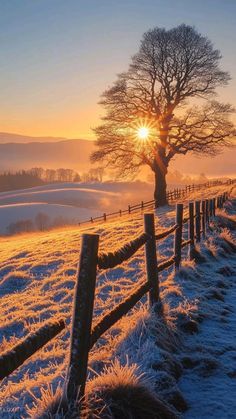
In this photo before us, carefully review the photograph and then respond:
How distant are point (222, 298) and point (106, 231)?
1281cm

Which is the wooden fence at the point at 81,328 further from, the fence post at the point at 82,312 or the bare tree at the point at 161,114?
the bare tree at the point at 161,114

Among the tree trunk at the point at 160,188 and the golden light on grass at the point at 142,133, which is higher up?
the golden light on grass at the point at 142,133

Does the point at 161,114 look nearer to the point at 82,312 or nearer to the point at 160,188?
the point at 160,188

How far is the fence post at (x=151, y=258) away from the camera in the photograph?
661cm

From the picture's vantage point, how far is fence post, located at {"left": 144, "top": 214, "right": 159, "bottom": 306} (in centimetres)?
661

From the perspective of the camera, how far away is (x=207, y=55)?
29.8 meters

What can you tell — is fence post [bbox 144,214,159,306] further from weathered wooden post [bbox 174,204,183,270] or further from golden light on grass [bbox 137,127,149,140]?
golden light on grass [bbox 137,127,149,140]

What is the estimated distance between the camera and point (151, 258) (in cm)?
669

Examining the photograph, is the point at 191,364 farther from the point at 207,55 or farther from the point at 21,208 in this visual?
the point at 21,208

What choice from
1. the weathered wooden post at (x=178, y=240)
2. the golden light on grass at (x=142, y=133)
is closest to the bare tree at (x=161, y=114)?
the golden light on grass at (x=142, y=133)

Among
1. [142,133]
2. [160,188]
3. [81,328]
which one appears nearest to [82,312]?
[81,328]

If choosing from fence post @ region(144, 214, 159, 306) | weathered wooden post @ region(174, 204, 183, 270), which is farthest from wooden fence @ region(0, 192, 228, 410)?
weathered wooden post @ region(174, 204, 183, 270)

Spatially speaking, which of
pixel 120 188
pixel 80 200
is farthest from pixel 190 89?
pixel 120 188

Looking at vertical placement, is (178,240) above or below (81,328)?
below
